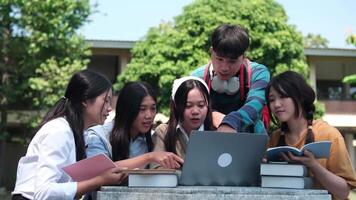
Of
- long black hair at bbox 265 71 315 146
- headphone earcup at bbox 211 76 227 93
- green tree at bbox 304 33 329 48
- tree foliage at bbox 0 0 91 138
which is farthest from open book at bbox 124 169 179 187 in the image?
green tree at bbox 304 33 329 48

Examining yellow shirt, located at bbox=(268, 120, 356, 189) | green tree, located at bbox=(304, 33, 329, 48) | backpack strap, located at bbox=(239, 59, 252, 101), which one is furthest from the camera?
green tree, located at bbox=(304, 33, 329, 48)

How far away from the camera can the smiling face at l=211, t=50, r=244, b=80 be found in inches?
95.3

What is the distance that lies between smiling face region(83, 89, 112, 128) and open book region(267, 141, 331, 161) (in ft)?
2.56

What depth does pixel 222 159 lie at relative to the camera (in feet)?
5.99

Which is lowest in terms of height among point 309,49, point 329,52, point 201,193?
point 201,193

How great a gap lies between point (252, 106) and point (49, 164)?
3.10 ft

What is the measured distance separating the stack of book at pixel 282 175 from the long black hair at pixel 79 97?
0.80m

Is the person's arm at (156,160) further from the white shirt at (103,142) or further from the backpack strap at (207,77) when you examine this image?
the backpack strap at (207,77)

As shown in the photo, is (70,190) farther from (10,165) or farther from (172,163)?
(10,165)

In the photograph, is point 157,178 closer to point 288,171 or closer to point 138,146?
point 288,171

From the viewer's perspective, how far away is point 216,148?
179 cm

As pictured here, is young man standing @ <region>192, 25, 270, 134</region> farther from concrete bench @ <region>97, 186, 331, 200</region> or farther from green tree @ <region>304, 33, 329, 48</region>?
green tree @ <region>304, 33, 329, 48</region>

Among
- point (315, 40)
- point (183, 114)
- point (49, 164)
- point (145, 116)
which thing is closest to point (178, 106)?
point (183, 114)

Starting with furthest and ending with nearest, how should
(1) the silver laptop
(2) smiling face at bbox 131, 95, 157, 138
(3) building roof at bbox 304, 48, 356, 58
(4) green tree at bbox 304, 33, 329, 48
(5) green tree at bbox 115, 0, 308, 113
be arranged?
(4) green tree at bbox 304, 33, 329, 48 → (3) building roof at bbox 304, 48, 356, 58 → (5) green tree at bbox 115, 0, 308, 113 → (2) smiling face at bbox 131, 95, 157, 138 → (1) the silver laptop
